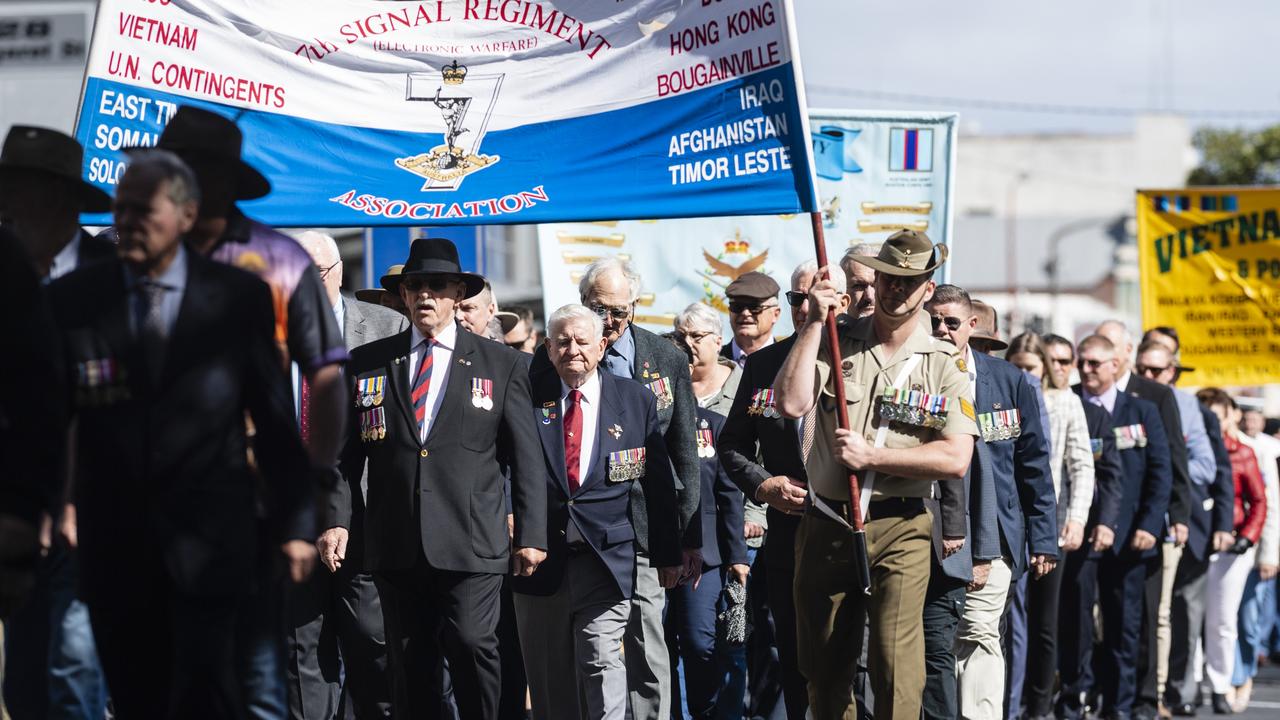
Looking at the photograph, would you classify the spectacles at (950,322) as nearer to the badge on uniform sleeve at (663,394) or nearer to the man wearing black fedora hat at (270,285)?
the badge on uniform sleeve at (663,394)

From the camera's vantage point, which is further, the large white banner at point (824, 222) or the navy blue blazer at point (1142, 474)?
the large white banner at point (824, 222)

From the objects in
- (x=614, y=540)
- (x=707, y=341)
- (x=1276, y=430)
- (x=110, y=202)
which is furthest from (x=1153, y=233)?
(x=110, y=202)

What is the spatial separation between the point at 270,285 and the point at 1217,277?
12.3 metres

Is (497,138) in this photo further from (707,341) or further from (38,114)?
(38,114)

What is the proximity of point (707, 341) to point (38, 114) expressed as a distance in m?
27.6

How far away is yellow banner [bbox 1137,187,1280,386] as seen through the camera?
15.8 metres

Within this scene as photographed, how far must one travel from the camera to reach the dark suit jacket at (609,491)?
27.1 ft

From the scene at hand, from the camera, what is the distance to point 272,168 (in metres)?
8.01

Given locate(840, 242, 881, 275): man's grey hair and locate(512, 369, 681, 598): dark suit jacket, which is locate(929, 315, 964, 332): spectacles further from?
locate(512, 369, 681, 598): dark suit jacket

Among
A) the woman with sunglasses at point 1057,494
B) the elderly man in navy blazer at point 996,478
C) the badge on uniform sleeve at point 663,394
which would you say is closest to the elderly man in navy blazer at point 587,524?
the badge on uniform sleeve at point 663,394

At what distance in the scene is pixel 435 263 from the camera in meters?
7.99

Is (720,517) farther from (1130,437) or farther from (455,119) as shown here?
(1130,437)

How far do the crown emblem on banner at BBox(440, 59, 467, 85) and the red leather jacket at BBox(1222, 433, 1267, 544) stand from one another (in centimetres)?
839

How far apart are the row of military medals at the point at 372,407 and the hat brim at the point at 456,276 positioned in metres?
0.48
